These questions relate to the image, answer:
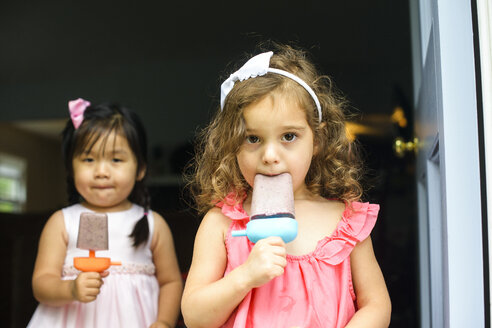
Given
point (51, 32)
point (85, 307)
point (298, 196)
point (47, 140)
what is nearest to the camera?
point (298, 196)

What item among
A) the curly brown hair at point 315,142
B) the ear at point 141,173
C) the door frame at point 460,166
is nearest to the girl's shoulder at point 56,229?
the ear at point 141,173

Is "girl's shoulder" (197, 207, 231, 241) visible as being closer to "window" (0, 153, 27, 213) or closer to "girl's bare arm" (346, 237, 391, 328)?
"girl's bare arm" (346, 237, 391, 328)

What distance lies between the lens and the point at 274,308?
149 cm

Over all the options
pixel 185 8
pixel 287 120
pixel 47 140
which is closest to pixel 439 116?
pixel 287 120

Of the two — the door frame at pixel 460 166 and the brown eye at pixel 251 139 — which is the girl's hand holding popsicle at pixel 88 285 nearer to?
the brown eye at pixel 251 139

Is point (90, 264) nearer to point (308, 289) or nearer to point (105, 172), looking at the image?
point (105, 172)

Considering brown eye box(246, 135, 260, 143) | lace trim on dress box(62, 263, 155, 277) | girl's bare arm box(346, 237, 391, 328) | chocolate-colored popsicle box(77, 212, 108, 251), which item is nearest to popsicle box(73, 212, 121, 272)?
chocolate-colored popsicle box(77, 212, 108, 251)

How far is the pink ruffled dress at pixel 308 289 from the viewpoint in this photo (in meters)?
1.47

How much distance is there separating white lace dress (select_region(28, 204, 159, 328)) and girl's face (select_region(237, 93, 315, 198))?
3.09 feet

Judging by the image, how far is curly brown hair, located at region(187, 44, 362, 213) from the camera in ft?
5.04

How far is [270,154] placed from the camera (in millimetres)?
1435

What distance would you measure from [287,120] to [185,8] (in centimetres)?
411

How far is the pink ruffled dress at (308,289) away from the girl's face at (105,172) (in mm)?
837

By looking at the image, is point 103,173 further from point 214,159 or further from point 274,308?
point 274,308
